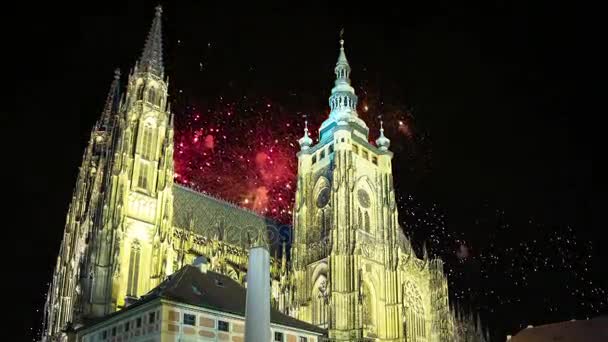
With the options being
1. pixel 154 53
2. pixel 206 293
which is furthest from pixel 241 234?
pixel 206 293

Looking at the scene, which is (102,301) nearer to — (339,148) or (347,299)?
(347,299)

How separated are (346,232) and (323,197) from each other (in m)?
6.85

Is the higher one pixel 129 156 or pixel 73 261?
pixel 129 156

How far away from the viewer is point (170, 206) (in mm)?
54438

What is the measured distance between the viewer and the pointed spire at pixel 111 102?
71.3 metres

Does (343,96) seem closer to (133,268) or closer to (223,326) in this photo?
(133,268)

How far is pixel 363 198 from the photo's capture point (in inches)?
2489

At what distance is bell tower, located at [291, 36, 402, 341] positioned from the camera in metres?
55.1

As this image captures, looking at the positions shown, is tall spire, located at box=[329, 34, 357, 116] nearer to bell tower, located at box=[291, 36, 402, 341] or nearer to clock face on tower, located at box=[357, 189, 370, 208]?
bell tower, located at box=[291, 36, 402, 341]

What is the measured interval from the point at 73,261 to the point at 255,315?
42.9 metres

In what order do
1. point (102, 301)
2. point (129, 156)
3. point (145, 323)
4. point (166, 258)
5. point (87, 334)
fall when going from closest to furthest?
point (145, 323), point (87, 334), point (102, 301), point (166, 258), point (129, 156)

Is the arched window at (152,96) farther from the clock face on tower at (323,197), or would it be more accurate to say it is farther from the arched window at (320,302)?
the arched window at (320,302)

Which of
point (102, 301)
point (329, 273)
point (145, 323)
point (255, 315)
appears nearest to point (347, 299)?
point (329, 273)

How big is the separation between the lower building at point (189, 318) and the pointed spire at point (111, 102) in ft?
120
